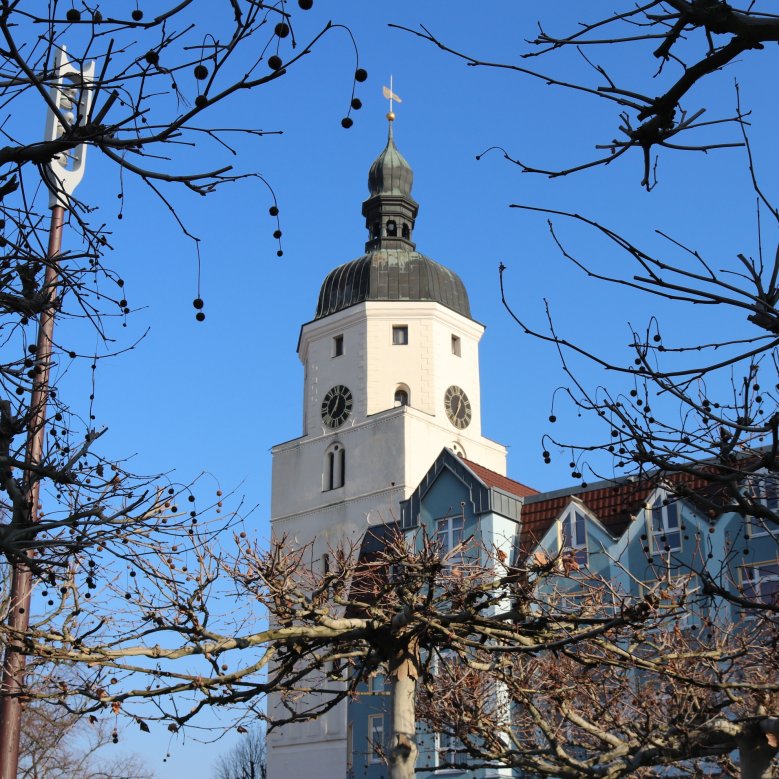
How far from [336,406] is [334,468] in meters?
3.11

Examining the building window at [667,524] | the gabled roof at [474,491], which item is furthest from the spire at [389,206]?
the building window at [667,524]

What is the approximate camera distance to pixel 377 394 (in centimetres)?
5666

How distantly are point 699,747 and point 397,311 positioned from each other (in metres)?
47.4

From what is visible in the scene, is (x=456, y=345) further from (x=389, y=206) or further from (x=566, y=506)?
(x=566, y=506)

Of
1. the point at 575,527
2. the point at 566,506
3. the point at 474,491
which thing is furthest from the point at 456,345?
the point at 575,527

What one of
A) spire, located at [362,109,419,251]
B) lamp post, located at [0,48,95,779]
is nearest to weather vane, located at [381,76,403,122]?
spire, located at [362,109,419,251]

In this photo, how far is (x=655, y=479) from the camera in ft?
27.3

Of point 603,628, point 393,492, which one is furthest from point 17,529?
point 393,492

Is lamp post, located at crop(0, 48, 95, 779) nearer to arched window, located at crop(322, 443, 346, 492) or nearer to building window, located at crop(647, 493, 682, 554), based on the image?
building window, located at crop(647, 493, 682, 554)

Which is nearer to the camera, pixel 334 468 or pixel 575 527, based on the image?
pixel 575 527

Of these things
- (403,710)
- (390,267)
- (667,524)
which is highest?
(390,267)

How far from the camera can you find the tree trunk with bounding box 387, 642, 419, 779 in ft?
38.9

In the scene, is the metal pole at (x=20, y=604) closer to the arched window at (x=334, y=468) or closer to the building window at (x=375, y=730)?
the building window at (x=375, y=730)

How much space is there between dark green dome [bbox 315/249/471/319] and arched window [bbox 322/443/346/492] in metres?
7.28
